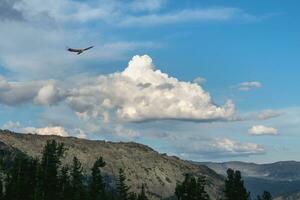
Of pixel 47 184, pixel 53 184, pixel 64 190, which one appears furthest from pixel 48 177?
pixel 64 190

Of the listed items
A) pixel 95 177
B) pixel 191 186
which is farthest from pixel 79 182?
pixel 191 186

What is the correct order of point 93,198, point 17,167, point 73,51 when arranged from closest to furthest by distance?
point 73,51 < point 93,198 < point 17,167

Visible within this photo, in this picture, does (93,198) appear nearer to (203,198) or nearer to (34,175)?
(34,175)

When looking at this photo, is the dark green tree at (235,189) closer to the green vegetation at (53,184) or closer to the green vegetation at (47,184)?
the green vegetation at (53,184)

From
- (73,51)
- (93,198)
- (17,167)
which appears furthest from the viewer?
(17,167)

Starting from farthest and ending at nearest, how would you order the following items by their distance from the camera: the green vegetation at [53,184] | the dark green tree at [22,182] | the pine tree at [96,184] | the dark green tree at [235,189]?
the pine tree at [96,184] < the dark green tree at [22,182] < the green vegetation at [53,184] < the dark green tree at [235,189]

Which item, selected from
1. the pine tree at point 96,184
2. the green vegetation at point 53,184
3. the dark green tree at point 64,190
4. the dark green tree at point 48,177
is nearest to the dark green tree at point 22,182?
the green vegetation at point 53,184

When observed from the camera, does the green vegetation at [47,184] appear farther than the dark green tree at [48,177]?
No

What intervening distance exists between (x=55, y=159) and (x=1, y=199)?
611 inches

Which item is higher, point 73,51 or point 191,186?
point 73,51

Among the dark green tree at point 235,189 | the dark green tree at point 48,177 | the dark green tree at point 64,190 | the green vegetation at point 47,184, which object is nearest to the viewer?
the dark green tree at point 235,189

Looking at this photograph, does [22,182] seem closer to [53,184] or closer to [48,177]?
[48,177]

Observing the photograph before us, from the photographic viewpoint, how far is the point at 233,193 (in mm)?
123000

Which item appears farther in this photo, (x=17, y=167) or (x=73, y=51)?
(x=17, y=167)
